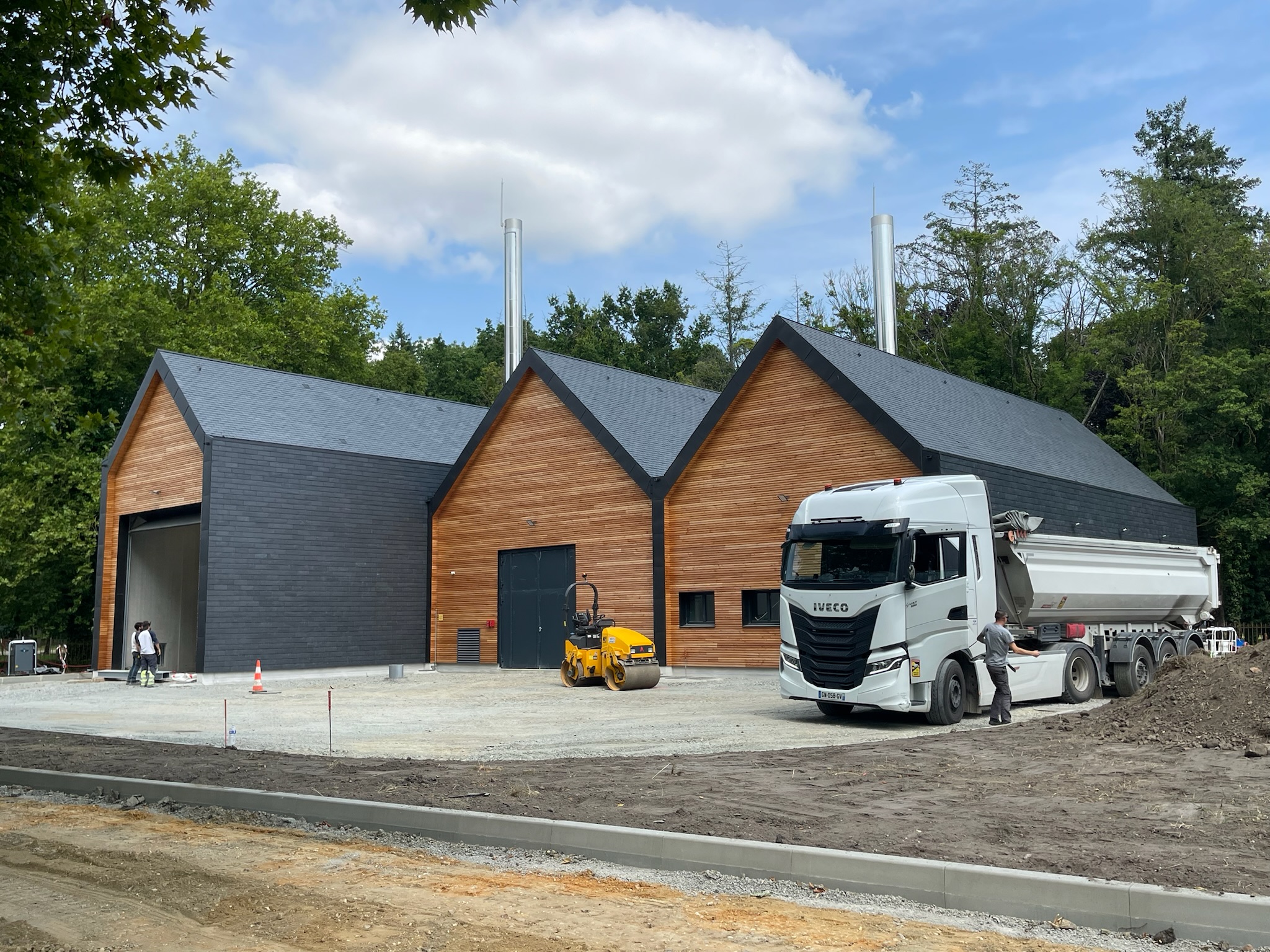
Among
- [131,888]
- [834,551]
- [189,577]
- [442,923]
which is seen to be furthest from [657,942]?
[189,577]

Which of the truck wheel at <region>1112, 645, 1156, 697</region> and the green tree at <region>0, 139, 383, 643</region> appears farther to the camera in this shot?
the green tree at <region>0, 139, 383, 643</region>

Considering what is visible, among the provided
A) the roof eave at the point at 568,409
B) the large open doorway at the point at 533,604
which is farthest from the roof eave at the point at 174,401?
the large open doorway at the point at 533,604

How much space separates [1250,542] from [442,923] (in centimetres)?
3595

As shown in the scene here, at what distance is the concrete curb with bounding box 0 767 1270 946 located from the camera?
6023 millimetres

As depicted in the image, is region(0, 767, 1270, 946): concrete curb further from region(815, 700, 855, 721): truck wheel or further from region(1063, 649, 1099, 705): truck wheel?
region(1063, 649, 1099, 705): truck wheel

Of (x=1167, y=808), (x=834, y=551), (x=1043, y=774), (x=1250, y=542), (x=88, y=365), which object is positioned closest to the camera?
(x=1167, y=808)

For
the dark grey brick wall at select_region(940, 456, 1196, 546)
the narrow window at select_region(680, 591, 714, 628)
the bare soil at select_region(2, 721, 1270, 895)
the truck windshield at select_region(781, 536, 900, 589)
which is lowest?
the bare soil at select_region(2, 721, 1270, 895)

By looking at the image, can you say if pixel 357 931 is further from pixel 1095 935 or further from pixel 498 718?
pixel 498 718

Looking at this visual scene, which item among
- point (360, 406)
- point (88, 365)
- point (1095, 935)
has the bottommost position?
point (1095, 935)

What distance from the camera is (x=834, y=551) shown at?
16.1 metres

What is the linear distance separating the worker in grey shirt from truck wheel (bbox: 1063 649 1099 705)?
2.71 metres

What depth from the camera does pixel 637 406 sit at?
33.2 meters

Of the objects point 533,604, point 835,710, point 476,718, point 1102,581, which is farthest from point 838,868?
point 533,604

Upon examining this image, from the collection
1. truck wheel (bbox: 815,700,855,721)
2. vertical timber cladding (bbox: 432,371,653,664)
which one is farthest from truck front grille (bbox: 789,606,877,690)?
vertical timber cladding (bbox: 432,371,653,664)
